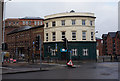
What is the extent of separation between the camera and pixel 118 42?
311 ft

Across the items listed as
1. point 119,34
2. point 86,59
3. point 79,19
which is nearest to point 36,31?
point 79,19

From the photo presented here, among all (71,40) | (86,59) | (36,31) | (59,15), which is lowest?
(86,59)

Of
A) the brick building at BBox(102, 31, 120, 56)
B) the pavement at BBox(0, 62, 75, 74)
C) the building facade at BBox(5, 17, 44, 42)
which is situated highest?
the building facade at BBox(5, 17, 44, 42)

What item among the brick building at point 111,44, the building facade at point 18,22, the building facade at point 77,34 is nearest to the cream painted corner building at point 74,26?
the building facade at point 77,34

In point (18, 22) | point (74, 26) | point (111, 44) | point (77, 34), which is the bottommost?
point (111, 44)

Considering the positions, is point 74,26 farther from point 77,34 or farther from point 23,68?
point 23,68

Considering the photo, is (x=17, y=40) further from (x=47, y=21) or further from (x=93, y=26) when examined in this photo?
(x=93, y=26)

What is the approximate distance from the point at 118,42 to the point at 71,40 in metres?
61.7

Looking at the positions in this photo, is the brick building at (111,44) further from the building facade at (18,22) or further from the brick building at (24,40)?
the brick building at (24,40)

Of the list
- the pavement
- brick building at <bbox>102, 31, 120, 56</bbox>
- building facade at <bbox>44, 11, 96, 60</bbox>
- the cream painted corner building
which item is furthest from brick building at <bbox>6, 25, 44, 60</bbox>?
brick building at <bbox>102, 31, 120, 56</bbox>

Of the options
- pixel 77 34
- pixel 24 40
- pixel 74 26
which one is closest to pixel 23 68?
pixel 77 34

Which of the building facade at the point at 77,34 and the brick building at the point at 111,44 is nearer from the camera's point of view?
the building facade at the point at 77,34

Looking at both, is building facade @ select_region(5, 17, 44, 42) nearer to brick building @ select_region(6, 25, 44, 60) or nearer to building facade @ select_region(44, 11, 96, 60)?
brick building @ select_region(6, 25, 44, 60)

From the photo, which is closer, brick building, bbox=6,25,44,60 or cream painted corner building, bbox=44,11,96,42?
cream painted corner building, bbox=44,11,96,42
